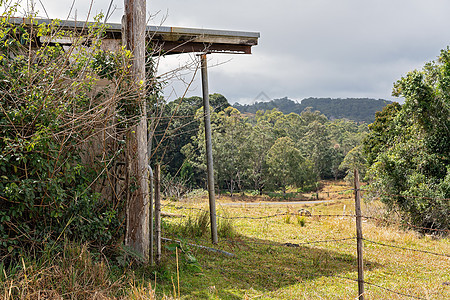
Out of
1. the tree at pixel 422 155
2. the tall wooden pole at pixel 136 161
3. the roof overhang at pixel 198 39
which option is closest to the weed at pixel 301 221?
the tree at pixel 422 155

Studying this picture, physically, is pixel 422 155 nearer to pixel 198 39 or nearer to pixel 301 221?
pixel 301 221

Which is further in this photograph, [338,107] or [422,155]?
[338,107]

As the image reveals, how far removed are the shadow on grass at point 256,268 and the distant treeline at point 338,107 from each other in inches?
4365

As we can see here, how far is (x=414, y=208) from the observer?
12.1m

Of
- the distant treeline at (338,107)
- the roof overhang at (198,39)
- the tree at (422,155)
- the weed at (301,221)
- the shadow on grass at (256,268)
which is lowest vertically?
the weed at (301,221)

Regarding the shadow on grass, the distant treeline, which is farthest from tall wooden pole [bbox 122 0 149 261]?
the distant treeline

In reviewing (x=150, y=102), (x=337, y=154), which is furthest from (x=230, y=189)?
(x=150, y=102)

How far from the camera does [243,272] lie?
5418 millimetres

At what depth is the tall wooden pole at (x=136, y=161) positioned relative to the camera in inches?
203

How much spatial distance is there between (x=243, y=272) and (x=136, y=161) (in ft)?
7.26

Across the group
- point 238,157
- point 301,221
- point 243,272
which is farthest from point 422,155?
point 238,157

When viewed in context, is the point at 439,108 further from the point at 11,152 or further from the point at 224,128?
the point at 224,128

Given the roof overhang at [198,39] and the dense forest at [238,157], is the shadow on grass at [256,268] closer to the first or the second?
the roof overhang at [198,39]

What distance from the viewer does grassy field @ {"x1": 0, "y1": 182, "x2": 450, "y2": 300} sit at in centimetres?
367
